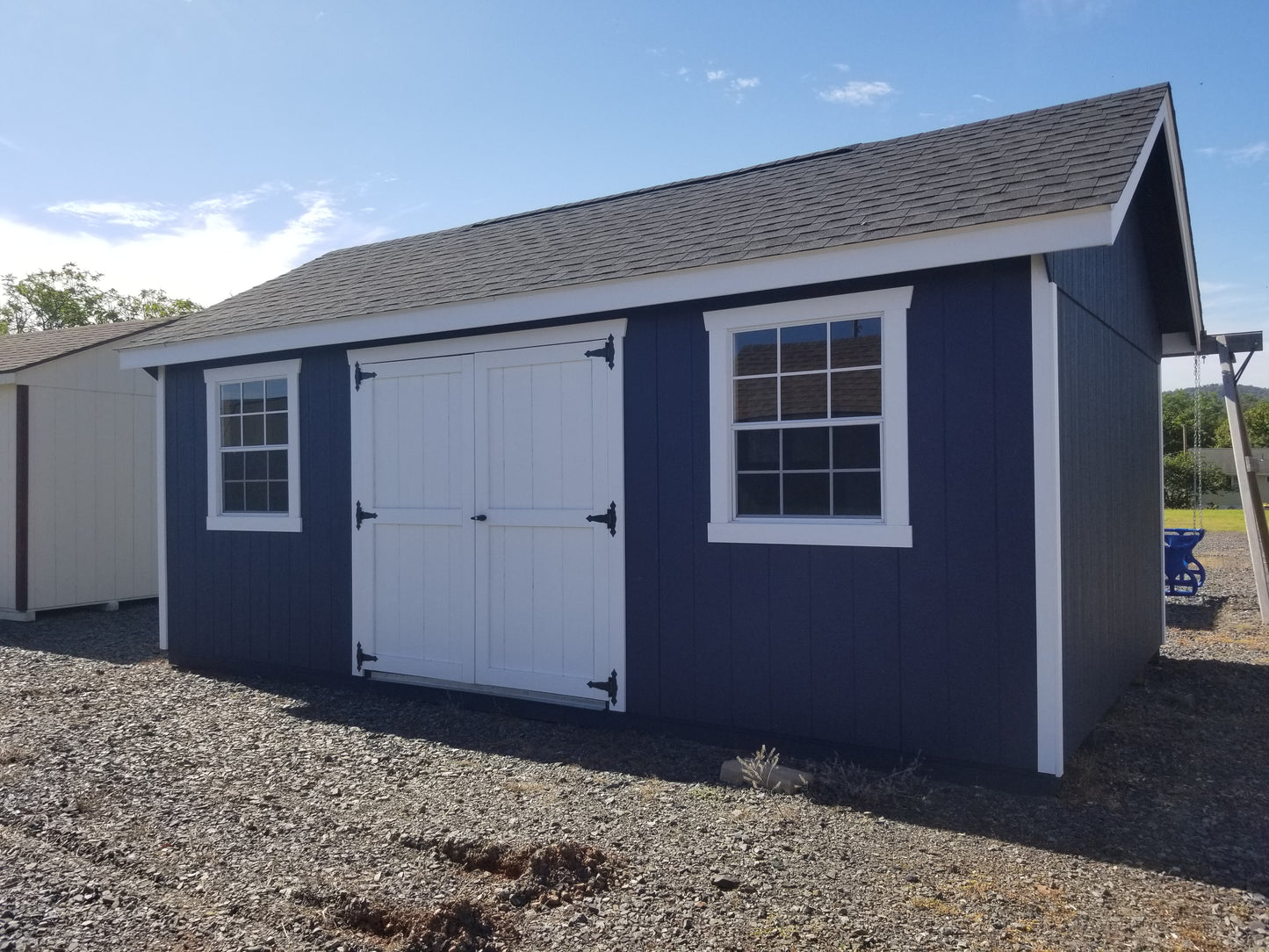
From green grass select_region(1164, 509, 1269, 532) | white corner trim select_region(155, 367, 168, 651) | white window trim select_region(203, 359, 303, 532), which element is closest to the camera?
white window trim select_region(203, 359, 303, 532)

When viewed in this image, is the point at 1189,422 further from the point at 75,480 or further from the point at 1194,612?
the point at 75,480

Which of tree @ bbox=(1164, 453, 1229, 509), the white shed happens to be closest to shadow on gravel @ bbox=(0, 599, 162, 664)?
the white shed

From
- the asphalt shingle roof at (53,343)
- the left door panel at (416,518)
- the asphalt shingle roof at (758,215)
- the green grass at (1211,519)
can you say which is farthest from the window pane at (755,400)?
the green grass at (1211,519)

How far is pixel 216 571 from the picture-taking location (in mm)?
7863

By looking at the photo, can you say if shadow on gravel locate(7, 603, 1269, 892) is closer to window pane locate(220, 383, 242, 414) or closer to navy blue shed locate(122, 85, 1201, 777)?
navy blue shed locate(122, 85, 1201, 777)

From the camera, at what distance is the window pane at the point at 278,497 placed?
7.45 m

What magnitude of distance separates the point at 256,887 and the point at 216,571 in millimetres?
4914

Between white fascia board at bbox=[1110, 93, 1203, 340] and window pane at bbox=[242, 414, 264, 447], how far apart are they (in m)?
6.01

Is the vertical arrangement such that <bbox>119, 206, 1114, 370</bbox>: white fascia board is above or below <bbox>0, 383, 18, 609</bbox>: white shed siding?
above

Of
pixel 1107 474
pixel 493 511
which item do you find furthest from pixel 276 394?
pixel 1107 474

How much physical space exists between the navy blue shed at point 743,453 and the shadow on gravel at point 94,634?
3.41ft

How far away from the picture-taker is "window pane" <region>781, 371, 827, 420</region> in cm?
511

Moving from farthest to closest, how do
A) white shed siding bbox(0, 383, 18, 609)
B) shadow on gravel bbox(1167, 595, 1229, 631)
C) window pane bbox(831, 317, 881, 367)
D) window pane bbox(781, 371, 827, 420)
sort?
white shed siding bbox(0, 383, 18, 609), shadow on gravel bbox(1167, 595, 1229, 631), window pane bbox(781, 371, 827, 420), window pane bbox(831, 317, 881, 367)

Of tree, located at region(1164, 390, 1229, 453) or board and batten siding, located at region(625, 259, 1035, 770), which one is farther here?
tree, located at region(1164, 390, 1229, 453)
